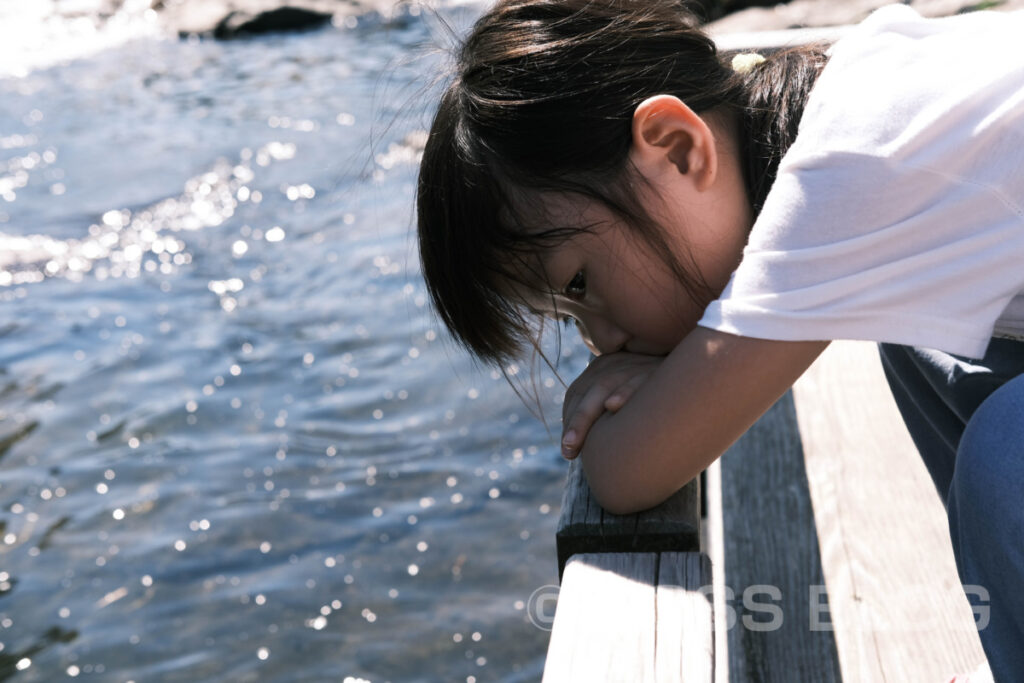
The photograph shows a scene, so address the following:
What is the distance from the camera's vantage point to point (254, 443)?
403cm

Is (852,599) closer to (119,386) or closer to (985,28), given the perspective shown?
(985,28)

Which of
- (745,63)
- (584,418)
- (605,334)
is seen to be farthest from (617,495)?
(745,63)

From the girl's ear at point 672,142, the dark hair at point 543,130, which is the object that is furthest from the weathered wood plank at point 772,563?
the girl's ear at point 672,142

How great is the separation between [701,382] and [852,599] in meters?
0.81

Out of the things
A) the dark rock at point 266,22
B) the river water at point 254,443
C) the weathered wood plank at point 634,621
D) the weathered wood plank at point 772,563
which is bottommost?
the dark rock at point 266,22

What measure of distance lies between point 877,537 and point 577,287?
882 mm

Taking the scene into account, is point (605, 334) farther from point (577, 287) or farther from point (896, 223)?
point (896, 223)

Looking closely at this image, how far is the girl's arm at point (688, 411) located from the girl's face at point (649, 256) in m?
0.16

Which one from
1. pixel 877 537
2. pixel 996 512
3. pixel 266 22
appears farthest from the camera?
pixel 266 22

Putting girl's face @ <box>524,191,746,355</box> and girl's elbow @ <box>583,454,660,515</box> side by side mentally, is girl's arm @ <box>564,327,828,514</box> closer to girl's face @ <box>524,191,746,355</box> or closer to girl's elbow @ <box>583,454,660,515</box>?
girl's elbow @ <box>583,454,660,515</box>

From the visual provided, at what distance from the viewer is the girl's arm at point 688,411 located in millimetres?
1363

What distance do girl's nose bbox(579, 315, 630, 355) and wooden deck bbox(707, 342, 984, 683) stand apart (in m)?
0.46

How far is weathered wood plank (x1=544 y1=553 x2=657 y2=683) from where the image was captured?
1.16m

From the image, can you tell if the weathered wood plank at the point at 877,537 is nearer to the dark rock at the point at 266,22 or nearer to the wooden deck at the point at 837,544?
the wooden deck at the point at 837,544
